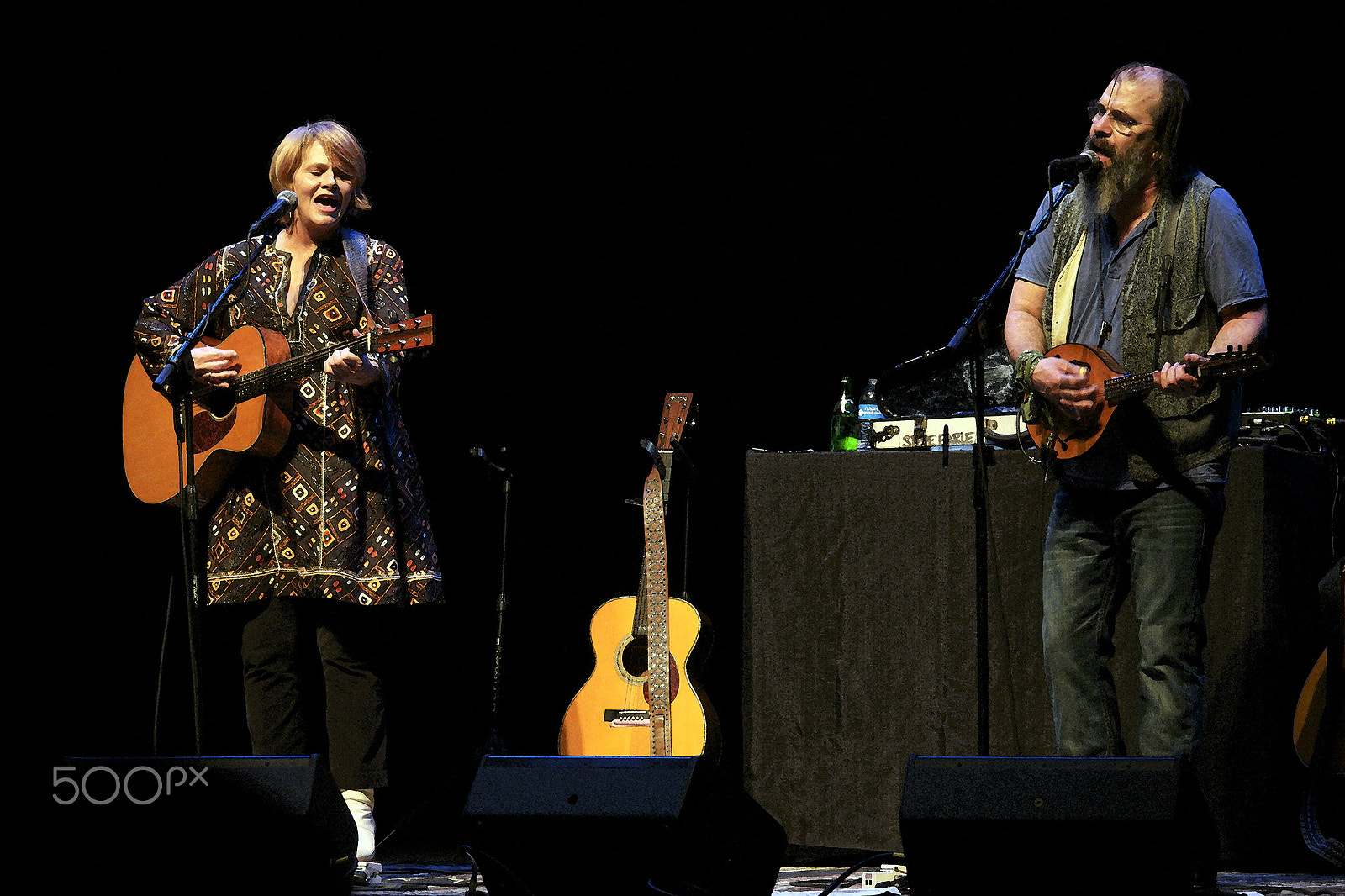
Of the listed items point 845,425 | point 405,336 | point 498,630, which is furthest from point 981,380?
point 498,630

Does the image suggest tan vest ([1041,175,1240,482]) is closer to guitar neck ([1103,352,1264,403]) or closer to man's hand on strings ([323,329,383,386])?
guitar neck ([1103,352,1264,403])

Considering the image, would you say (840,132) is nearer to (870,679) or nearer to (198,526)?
(870,679)

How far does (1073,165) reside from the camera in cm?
298

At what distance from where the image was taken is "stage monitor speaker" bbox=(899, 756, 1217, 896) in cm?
213

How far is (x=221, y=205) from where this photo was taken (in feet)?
15.7

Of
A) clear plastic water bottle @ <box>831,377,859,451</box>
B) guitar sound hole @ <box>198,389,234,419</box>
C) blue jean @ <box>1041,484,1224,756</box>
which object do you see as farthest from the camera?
clear plastic water bottle @ <box>831,377,859,451</box>

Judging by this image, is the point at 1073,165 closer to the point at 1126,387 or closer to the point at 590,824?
the point at 1126,387

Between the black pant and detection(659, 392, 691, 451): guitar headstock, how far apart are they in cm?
129

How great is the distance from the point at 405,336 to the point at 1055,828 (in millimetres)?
1878

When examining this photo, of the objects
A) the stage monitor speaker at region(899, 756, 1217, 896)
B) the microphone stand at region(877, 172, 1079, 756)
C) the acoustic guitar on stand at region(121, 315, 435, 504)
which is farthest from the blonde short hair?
the stage monitor speaker at region(899, 756, 1217, 896)

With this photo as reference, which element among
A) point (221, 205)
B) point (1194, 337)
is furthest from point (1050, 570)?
point (221, 205)

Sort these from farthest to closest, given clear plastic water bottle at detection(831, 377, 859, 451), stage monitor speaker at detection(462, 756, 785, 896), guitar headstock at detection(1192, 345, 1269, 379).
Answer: clear plastic water bottle at detection(831, 377, 859, 451) < guitar headstock at detection(1192, 345, 1269, 379) < stage monitor speaker at detection(462, 756, 785, 896)

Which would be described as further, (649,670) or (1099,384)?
(649,670)

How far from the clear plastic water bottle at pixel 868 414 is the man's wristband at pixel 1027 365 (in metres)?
0.76
